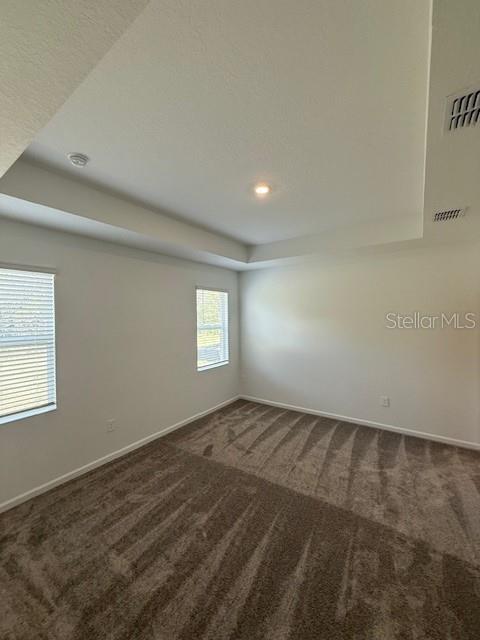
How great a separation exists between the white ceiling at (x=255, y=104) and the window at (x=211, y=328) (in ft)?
6.40

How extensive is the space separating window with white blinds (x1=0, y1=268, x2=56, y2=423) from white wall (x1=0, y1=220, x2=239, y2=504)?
0.09 meters

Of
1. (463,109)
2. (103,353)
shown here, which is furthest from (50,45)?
(103,353)

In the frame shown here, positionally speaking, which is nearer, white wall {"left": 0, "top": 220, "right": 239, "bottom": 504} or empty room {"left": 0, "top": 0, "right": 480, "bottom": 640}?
empty room {"left": 0, "top": 0, "right": 480, "bottom": 640}

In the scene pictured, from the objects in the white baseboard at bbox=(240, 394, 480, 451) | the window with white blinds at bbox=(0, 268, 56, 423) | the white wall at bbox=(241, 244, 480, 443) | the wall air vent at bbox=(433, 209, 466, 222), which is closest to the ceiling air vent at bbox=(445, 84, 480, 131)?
the wall air vent at bbox=(433, 209, 466, 222)

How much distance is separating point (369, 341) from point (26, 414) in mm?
3912

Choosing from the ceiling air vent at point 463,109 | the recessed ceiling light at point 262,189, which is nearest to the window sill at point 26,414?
the recessed ceiling light at point 262,189

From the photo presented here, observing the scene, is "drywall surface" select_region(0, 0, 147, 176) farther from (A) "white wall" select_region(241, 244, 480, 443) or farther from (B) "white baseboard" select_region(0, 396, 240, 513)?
(A) "white wall" select_region(241, 244, 480, 443)

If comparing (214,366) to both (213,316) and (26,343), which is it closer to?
(213,316)

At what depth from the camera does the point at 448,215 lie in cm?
234

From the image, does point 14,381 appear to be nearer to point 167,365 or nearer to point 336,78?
point 167,365

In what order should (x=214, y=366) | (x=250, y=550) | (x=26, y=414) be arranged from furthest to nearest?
(x=214, y=366) → (x=26, y=414) → (x=250, y=550)

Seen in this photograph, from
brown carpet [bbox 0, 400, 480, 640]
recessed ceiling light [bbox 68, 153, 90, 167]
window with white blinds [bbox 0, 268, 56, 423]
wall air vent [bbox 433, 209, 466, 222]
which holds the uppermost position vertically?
recessed ceiling light [bbox 68, 153, 90, 167]

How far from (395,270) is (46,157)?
3770 mm

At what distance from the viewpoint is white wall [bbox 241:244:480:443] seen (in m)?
3.14
